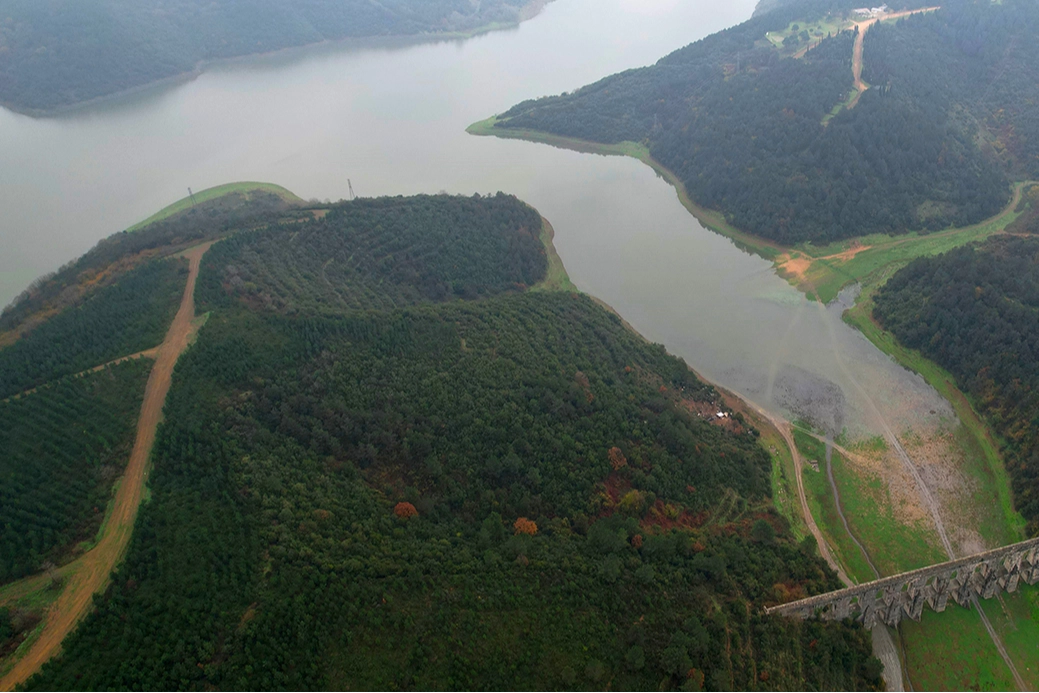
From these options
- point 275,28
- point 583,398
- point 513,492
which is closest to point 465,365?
point 583,398

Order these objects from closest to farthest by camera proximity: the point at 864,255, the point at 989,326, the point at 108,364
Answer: the point at 108,364, the point at 989,326, the point at 864,255

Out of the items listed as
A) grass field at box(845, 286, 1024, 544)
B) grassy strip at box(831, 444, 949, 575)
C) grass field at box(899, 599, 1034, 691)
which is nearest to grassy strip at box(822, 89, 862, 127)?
grass field at box(845, 286, 1024, 544)

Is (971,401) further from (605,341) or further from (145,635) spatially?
(145,635)

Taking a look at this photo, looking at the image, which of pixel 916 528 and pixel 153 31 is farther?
pixel 153 31

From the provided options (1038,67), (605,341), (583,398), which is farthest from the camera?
(1038,67)

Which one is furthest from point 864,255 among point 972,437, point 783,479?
point 783,479

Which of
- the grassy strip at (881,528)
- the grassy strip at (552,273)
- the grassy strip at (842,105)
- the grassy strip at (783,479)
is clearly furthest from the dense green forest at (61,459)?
the grassy strip at (842,105)

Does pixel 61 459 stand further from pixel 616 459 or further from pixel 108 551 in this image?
pixel 616 459
